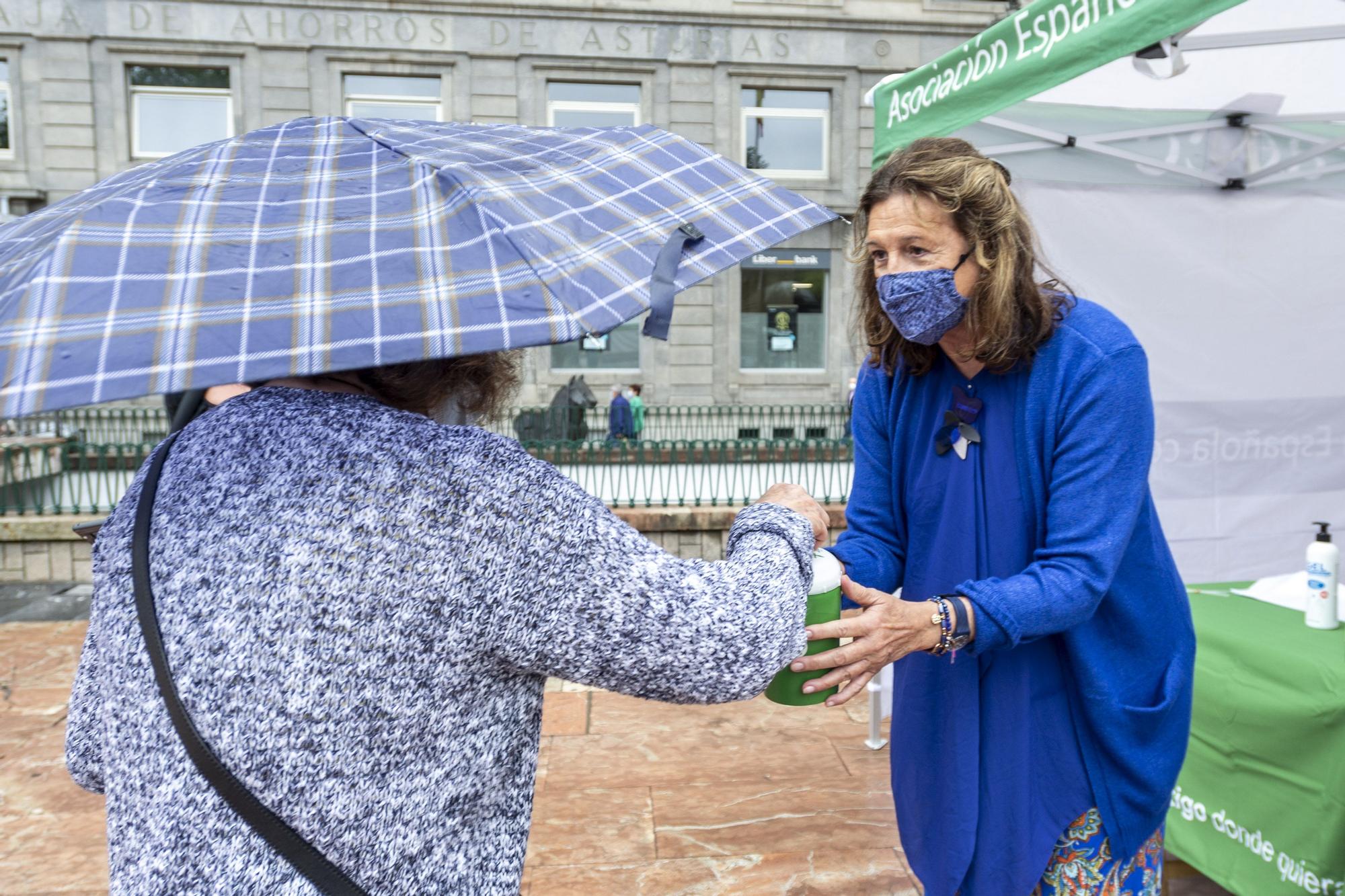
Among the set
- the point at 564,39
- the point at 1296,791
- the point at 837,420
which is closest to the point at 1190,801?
the point at 1296,791

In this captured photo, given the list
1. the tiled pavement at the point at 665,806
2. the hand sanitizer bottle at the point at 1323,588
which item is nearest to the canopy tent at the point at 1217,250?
the hand sanitizer bottle at the point at 1323,588

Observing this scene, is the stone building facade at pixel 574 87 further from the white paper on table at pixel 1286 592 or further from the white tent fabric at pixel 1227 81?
the white paper on table at pixel 1286 592

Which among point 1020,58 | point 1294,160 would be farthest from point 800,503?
point 1294,160

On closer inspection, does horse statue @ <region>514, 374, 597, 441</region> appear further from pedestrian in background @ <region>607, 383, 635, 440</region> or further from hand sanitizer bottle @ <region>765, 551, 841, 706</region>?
hand sanitizer bottle @ <region>765, 551, 841, 706</region>

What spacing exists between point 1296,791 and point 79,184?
2026cm

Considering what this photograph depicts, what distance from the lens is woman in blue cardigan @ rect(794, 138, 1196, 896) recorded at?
62.2 inches

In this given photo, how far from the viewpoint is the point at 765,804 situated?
373 centimetres

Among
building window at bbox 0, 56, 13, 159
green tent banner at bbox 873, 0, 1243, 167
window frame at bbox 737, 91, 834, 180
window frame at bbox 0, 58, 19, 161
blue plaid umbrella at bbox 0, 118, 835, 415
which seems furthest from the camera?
window frame at bbox 737, 91, 834, 180

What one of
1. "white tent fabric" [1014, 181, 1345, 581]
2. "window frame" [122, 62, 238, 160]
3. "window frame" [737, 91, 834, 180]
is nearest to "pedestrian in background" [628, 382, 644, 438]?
"window frame" [737, 91, 834, 180]

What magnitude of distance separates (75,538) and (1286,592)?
7.63m

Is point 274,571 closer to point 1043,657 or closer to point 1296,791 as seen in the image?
point 1043,657

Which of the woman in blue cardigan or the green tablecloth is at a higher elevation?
the woman in blue cardigan

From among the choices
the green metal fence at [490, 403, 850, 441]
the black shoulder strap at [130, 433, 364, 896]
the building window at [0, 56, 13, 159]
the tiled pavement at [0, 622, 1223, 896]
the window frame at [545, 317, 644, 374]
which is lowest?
the tiled pavement at [0, 622, 1223, 896]

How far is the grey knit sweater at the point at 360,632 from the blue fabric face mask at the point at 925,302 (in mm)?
793
